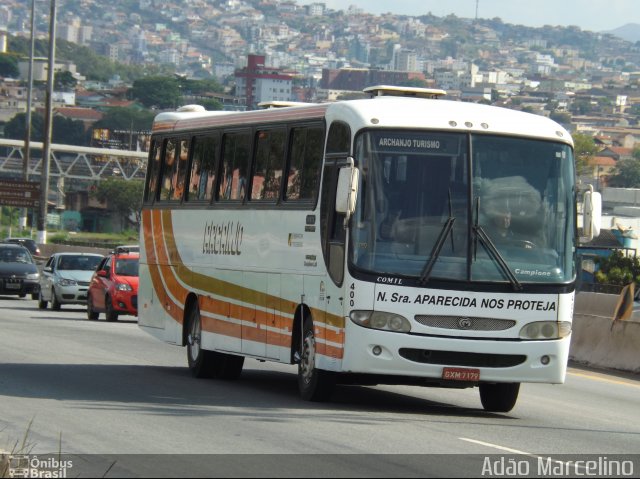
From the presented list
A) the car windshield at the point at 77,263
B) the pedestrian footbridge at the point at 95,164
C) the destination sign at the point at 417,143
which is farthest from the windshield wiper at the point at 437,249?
the pedestrian footbridge at the point at 95,164

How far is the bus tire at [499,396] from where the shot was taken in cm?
1566

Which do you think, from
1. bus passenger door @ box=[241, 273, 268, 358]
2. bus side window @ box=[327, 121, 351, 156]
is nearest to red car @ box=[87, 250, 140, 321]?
bus passenger door @ box=[241, 273, 268, 358]

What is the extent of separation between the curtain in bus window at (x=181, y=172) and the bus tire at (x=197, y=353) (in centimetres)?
153

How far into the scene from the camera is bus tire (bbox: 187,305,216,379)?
18.7 meters

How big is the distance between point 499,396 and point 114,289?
17091 millimetres

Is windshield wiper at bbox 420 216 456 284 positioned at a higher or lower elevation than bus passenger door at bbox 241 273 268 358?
higher

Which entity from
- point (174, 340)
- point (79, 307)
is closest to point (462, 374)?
point (174, 340)

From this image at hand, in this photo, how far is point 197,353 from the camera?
1886cm

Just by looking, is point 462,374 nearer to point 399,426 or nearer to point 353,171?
point 399,426

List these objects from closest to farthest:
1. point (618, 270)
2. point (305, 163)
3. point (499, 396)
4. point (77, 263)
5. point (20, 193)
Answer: point (499, 396)
point (305, 163)
point (77, 263)
point (618, 270)
point (20, 193)

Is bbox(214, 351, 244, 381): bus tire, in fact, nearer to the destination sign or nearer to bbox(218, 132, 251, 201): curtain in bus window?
bbox(218, 132, 251, 201): curtain in bus window

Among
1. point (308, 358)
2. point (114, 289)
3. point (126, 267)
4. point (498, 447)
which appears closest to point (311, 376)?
point (308, 358)

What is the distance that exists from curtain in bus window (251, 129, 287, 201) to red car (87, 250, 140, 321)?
14654 mm

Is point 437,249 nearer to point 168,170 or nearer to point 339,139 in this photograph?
point 339,139
